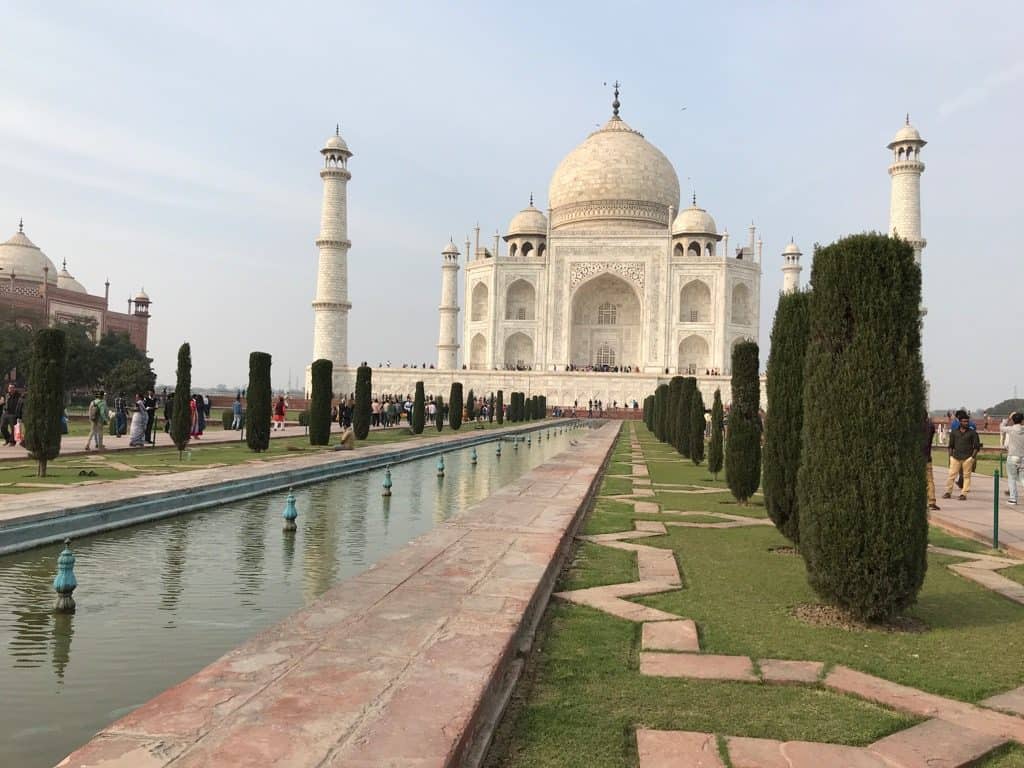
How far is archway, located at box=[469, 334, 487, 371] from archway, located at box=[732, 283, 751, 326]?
1281 cm

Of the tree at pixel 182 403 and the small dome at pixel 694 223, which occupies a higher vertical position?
the small dome at pixel 694 223

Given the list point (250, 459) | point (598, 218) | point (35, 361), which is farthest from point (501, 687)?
point (598, 218)

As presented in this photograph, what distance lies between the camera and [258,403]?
1315cm

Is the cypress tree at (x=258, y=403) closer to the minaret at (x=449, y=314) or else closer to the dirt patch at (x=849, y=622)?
the dirt patch at (x=849, y=622)

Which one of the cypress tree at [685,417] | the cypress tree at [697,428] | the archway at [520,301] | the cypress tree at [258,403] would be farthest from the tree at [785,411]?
the archway at [520,301]

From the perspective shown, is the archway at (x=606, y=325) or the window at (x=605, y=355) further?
the window at (x=605, y=355)

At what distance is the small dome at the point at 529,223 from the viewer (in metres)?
44.8

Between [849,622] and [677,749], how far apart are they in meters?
1.91

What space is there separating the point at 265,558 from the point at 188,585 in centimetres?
77

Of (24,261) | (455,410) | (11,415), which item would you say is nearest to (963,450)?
(11,415)

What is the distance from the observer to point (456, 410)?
77.3 feet

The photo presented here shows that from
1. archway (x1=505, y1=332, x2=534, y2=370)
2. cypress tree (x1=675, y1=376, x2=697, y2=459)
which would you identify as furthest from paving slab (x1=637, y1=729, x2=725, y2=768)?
archway (x1=505, y1=332, x2=534, y2=370)

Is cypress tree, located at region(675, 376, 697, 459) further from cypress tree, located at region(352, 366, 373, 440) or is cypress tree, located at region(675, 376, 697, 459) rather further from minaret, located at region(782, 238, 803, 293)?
minaret, located at region(782, 238, 803, 293)

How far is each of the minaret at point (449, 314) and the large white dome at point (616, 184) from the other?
246 inches
